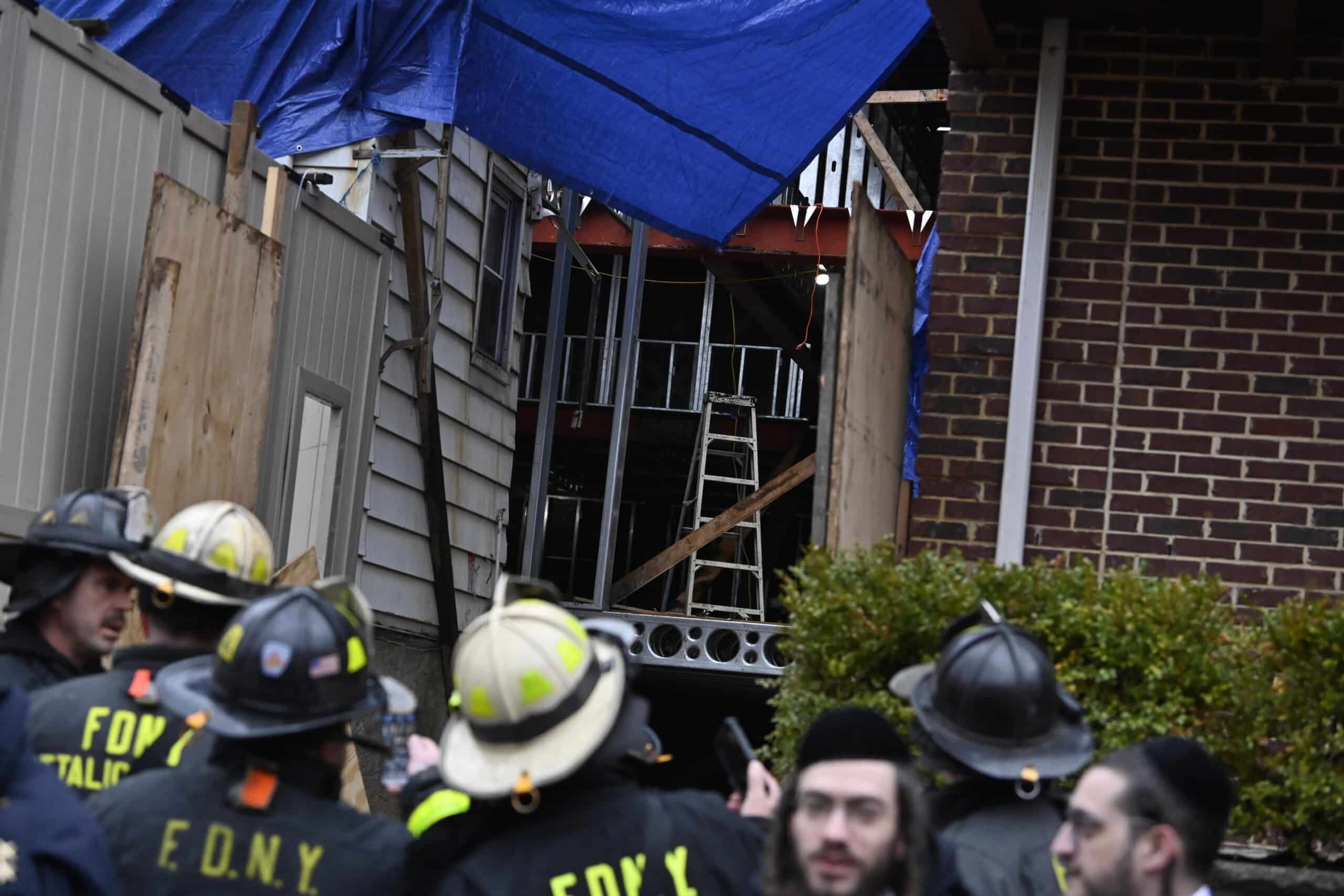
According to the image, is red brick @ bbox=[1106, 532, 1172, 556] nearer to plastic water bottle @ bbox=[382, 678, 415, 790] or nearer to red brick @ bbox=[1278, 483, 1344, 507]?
red brick @ bbox=[1278, 483, 1344, 507]

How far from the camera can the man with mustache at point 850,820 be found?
2.82 m

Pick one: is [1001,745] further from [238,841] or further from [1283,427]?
[1283,427]

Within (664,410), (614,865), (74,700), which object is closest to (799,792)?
(614,865)

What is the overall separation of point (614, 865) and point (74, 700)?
145 centimetres

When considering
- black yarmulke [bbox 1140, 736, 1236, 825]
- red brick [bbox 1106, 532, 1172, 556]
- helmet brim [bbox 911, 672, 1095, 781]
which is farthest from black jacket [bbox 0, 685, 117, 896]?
red brick [bbox 1106, 532, 1172, 556]

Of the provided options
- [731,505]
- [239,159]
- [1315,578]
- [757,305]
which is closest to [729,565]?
[757,305]

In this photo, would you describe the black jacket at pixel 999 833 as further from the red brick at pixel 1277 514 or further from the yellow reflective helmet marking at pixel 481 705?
the red brick at pixel 1277 514

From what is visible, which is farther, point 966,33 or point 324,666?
point 966,33

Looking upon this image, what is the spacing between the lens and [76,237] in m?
6.67

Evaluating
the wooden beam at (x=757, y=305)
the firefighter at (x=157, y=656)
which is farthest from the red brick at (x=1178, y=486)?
the wooden beam at (x=757, y=305)

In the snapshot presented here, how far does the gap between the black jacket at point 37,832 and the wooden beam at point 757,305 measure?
468 inches

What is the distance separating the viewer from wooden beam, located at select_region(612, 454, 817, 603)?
569 inches

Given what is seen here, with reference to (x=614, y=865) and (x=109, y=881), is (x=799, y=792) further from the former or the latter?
(x=109, y=881)

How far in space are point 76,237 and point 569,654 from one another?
443 cm
